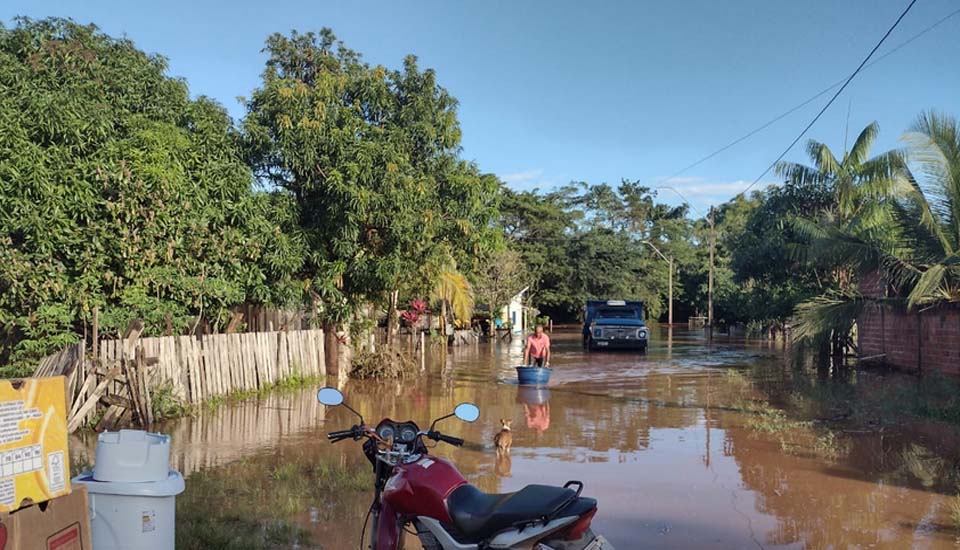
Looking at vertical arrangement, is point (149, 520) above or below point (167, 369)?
below

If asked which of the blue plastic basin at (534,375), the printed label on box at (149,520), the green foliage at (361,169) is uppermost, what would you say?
the green foliage at (361,169)

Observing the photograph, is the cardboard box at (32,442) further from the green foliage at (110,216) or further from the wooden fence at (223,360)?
the green foliage at (110,216)

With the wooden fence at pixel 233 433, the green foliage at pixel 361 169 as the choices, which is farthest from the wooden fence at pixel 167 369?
the green foliage at pixel 361 169

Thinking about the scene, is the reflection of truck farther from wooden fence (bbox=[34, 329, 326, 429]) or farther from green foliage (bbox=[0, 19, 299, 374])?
green foliage (bbox=[0, 19, 299, 374])

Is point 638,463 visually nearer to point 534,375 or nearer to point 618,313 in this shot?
point 534,375

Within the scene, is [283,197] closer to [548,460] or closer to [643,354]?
[548,460]

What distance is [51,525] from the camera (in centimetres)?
341

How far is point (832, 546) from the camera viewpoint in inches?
249

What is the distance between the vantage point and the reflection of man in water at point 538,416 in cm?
1222

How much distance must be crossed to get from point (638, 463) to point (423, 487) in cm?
620

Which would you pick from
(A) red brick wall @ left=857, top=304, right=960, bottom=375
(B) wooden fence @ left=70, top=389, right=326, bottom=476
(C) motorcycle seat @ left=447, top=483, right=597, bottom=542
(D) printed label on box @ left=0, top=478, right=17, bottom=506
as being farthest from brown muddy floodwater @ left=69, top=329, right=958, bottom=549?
(A) red brick wall @ left=857, top=304, right=960, bottom=375

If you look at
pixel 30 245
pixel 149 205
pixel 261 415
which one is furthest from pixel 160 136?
pixel 261 415

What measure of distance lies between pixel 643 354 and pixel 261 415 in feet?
60.9

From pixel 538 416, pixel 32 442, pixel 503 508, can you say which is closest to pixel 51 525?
pixel 32 442
